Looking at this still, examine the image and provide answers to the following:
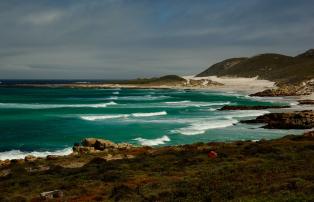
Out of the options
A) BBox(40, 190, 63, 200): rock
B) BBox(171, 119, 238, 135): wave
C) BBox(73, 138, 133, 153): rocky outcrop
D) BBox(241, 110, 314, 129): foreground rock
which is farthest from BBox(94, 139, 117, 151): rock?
BBox(241, 110, 314, 129): foreground rock

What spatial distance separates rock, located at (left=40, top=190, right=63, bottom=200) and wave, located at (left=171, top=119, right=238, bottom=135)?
29.4 m

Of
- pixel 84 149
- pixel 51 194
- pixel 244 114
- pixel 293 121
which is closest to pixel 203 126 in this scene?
pixel 293 121

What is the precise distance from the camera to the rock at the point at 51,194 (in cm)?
1808

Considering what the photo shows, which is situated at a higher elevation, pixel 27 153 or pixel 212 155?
pixel 212 155

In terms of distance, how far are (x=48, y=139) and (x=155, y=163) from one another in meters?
20.4

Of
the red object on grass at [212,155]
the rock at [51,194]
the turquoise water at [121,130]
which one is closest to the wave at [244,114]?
the turquoise water at [121,130]

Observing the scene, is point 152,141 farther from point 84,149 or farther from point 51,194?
point 51,194

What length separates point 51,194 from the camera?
18.2 metres

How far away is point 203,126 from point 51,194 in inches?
1383

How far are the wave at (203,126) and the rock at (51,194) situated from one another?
96.5 feet

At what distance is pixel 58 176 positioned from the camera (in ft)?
75.4

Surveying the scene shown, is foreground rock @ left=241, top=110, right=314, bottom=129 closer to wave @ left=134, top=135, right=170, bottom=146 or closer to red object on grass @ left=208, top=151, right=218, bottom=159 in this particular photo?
wave @ left=134, top=135, right=170, bottom=146

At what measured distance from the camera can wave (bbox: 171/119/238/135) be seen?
1901 inches

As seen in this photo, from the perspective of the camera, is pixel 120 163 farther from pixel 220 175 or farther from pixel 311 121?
pixel 311 121
